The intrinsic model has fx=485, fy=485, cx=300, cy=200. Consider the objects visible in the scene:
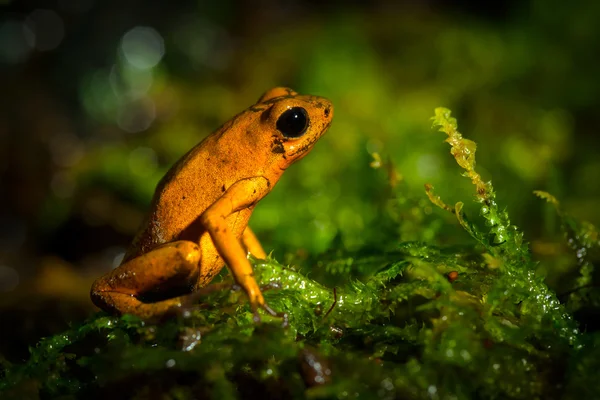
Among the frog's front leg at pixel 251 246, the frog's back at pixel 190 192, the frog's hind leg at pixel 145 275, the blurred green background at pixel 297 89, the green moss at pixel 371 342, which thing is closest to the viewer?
the green moss at pixel 371 342

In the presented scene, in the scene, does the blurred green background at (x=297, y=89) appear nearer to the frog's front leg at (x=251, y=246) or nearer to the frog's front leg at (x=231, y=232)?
the frog's front leg at (x=251, y=246)

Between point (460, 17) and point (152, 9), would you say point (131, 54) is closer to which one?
point (152, 9)

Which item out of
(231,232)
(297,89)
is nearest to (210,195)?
(231,232)

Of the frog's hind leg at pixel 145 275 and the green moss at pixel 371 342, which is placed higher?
the frog's hind leg at pixel 145 275

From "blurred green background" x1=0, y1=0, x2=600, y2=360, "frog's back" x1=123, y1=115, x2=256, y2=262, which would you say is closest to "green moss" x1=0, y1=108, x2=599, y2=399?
"frog's back" x1=123, y1=115, x2=256, y2=262

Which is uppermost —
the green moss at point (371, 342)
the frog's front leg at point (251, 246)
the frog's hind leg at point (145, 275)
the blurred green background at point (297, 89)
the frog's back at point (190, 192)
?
the blurred green background at point (297, 89)

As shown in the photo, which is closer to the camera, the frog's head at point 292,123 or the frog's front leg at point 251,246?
the frog's head at point 292,123

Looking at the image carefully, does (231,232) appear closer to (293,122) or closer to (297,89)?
(293,122)

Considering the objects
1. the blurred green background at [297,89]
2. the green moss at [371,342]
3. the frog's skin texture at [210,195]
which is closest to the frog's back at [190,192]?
the frog's skin texture at [210,195]
